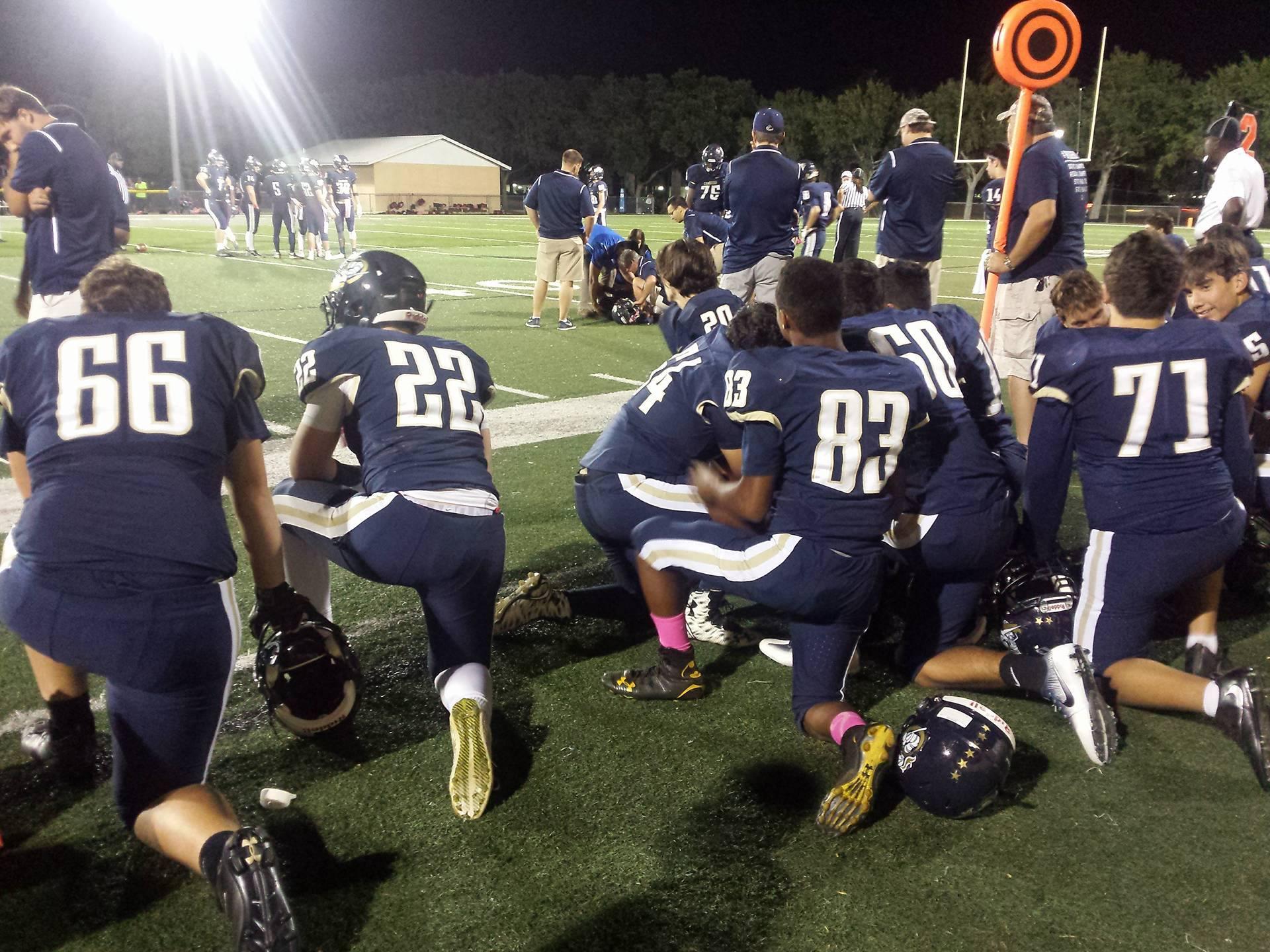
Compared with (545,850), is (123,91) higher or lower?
higher

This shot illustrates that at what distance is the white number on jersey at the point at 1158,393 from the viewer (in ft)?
10.5

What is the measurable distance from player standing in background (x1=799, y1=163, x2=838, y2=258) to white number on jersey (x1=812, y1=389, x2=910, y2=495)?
11.5 meters

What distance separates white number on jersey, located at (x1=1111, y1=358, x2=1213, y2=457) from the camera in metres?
3.19

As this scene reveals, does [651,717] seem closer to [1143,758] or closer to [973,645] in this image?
[973,645]

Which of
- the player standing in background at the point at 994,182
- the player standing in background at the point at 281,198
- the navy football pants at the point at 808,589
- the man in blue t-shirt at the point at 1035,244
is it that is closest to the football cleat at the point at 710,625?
the navy football pants at the point at 808,589

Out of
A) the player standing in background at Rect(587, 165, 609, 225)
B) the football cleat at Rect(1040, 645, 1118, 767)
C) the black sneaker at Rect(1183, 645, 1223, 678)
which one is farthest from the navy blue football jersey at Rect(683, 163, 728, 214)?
the football cleat at Rect(1040, 645, 1118, 767)

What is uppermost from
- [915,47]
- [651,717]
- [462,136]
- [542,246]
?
[915,47]

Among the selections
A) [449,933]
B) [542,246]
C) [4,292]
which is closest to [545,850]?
[449,933]

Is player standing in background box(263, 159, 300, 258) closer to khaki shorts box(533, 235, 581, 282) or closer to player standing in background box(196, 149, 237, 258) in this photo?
player standing in background box(196, 149, 237, 258)

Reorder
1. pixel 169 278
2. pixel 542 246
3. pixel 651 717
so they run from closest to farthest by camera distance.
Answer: pixel 651 717, pixel 542 246, pixel 169 278

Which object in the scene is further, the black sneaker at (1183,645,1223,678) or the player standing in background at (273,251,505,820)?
the black sneaker at (1183,645,1223,678)

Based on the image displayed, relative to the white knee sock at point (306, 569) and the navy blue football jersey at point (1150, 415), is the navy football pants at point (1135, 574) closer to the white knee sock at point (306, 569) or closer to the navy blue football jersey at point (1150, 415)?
the navy blue football jersey at point (1150, 415)

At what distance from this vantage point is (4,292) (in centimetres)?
1341

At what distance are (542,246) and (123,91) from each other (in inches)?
2879
